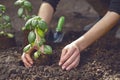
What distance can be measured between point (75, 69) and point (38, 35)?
0.28 m

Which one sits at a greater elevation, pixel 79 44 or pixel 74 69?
pixel 79 44

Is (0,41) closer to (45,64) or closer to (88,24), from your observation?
(45,64)

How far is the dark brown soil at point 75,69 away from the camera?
169 centimetres

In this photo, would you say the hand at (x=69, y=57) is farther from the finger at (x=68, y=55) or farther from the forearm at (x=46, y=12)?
the forearm at (x=46, y=12)

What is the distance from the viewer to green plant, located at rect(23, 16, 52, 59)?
5.27ft

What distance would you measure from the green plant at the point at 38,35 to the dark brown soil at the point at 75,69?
0.11 metres

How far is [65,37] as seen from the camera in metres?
2.26

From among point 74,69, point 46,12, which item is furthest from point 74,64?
point 46,12

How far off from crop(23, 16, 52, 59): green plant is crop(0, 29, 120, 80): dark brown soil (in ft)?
0.35

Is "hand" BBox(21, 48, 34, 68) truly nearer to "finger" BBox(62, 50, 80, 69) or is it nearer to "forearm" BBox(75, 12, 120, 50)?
"finger" BBox(62, 50, 80, 69)

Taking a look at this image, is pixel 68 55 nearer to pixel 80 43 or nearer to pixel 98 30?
pixel 80 43

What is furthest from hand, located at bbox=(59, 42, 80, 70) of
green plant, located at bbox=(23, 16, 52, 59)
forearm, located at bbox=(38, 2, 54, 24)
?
forearm, located at bbox=(38, 2, 54, 24)

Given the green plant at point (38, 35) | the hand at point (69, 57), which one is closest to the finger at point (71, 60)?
the hand at point (69, 57)

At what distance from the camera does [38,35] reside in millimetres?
1717
